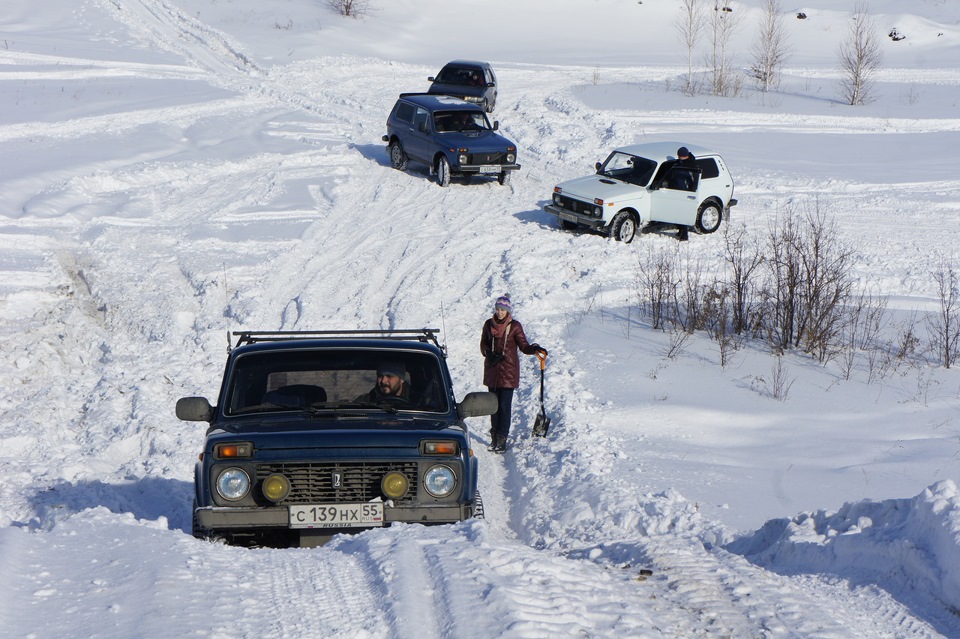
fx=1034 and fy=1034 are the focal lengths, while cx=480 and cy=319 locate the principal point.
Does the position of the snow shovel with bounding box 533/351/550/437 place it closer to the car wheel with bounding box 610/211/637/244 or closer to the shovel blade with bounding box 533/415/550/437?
the shovel blade with bounding box 533/415/550/437

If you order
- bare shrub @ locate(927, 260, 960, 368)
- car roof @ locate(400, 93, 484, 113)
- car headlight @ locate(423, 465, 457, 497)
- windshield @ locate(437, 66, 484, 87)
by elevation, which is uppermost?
windshield @ locate(437, 66, 484, 87)

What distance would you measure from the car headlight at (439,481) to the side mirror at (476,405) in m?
0.70

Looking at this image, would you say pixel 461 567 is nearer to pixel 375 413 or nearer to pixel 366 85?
pixel 375 413

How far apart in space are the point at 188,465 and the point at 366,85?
27201 millimetres

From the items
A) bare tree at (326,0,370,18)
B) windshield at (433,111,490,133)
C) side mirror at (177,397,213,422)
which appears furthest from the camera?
bare tree at (326,0,370,18)

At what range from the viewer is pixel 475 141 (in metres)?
21.0

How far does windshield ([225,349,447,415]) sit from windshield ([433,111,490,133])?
596 inches

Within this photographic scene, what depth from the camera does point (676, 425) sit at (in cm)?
1074

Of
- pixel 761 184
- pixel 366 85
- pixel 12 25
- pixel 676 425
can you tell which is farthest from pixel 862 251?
pixel 12 25

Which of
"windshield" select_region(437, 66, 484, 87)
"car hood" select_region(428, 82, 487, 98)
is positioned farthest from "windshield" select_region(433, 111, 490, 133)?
"windshield" select_region(437, 66, 484, 87)

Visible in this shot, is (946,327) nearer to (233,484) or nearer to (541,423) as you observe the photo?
(541,423)

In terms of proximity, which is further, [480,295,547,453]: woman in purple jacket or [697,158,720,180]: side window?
[697,158,720,180]: side window

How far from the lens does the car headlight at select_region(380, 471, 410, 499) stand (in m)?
6.07

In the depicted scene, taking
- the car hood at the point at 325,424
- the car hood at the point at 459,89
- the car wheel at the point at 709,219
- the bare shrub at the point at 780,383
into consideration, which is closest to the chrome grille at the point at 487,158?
the car wheel at the point at 709,219
